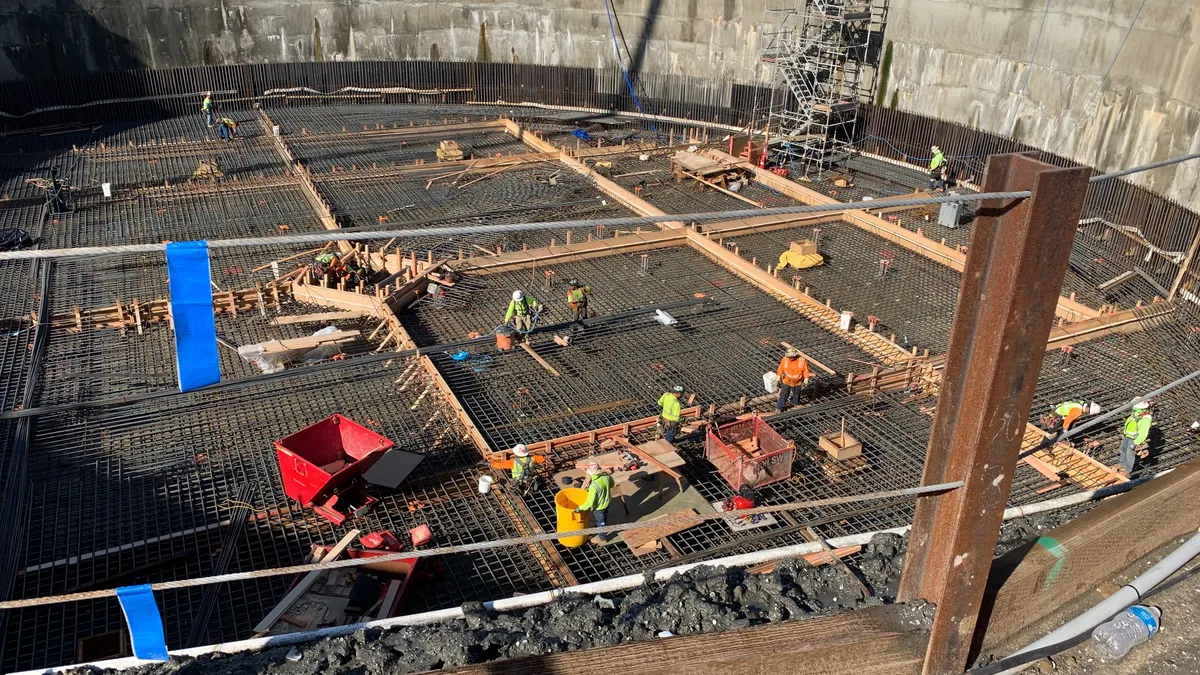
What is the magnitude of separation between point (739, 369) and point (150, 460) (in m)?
8.30

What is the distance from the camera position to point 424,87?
30859 mm

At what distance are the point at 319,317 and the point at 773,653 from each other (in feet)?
38.5

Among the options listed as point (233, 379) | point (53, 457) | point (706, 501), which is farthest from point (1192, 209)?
point (53, 457)

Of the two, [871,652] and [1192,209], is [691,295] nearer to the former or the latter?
[1192,209]

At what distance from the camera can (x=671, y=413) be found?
11.2 meters

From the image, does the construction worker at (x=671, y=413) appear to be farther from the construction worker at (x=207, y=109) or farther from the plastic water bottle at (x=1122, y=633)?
the construction worker at (x=207, y=109)

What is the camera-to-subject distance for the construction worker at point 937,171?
22.1 metres

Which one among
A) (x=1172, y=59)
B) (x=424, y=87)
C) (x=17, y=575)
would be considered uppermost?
(x=1172, y=59)

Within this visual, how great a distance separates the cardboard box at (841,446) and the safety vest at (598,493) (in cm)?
335

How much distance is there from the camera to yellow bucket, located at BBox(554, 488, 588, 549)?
9398mm

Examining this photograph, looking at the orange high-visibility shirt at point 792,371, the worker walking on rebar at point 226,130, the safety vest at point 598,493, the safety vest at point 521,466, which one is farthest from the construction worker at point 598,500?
the worker walking on rebar at point 226,130

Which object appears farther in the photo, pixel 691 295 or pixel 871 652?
pixel 691 295

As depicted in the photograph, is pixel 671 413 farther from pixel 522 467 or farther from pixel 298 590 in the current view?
pixel 298 590

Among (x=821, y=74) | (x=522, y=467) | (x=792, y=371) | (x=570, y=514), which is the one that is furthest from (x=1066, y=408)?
(x=821, y=74)
